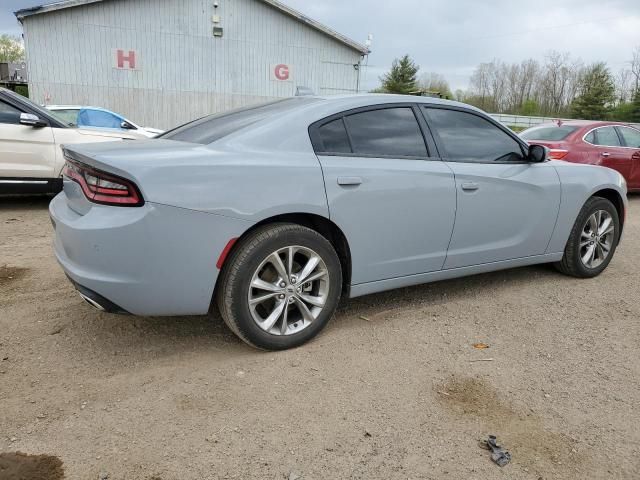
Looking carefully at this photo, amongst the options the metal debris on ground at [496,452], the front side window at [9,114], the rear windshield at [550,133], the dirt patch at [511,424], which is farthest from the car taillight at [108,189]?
the rear windshield at [550,133]

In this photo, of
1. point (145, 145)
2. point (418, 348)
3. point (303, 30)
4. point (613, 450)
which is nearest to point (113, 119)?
point (145, 145)

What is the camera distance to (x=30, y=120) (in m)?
6.75

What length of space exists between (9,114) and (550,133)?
8.51 meters

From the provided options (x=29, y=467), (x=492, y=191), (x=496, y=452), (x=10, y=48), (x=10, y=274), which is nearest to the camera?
(x=29, y=467)

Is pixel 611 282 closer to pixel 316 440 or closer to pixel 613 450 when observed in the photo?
pixel 613 450

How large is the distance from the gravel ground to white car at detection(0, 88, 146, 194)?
3.35 meters

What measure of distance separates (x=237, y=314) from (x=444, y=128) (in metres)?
2.00

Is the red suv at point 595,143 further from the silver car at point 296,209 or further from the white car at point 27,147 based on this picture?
the white car at point 27,147

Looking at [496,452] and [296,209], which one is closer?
[496,452]

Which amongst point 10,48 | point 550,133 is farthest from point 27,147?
point 10,48

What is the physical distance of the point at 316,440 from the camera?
232 cm

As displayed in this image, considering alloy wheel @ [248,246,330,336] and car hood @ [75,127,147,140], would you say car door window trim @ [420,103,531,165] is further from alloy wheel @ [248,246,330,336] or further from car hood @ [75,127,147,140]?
car hood @ [75,127,147,140]

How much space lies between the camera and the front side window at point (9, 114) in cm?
674

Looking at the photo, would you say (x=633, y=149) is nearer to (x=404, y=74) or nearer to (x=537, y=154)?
(x=537, y=154)
